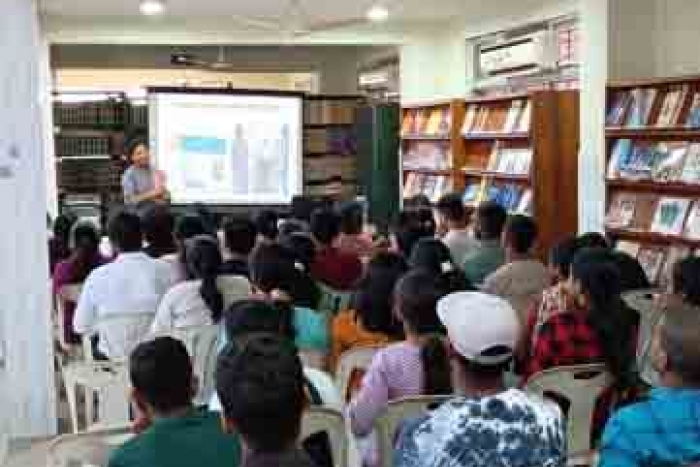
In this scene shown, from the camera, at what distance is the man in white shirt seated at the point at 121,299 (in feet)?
15.0

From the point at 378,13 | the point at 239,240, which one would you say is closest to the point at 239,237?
the point at 239,240

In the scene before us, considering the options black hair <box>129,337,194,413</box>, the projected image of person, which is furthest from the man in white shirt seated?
the projected image of person

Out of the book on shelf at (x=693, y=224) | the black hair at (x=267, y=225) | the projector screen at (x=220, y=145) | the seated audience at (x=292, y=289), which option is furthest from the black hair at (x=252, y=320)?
the projector screen at (x=220, y=145)

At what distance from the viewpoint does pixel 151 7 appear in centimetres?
911

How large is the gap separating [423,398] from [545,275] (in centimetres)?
234

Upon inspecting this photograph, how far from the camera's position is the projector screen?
1022 centimetres

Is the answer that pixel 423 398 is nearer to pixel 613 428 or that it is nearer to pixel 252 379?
pixel 613 428

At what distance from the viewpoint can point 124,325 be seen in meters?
4.61

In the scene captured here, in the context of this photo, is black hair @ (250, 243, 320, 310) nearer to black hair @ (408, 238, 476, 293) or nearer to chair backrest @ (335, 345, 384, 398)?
chair backrest @ (335, 345, 384, 398)

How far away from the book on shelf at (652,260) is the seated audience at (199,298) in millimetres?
3393

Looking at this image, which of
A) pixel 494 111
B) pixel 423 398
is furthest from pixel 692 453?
pixel 494 111

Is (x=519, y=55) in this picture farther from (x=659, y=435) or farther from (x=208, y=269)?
(x=659, y=435)

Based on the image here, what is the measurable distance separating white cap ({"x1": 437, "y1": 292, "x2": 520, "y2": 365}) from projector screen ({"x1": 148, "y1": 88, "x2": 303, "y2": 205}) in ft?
26.0

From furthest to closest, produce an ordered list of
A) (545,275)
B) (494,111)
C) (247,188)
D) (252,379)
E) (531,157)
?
(247,188) → (494,111) → (531,157) → (545,275) → (252,379)
